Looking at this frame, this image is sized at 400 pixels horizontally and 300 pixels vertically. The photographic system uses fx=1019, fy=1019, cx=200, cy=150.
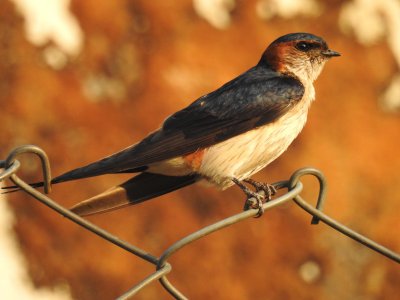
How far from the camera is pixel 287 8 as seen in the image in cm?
715

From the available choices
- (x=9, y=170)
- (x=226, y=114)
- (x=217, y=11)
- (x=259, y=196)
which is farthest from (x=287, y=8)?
(x=9, y=170)

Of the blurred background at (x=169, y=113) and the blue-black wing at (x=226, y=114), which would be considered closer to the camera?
the blue-black wing at (x=226, y=114)

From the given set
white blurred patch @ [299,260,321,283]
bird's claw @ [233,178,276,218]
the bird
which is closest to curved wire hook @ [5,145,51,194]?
bird's claw @ [233,178,276,218]

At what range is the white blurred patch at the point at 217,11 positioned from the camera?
6.82 metres

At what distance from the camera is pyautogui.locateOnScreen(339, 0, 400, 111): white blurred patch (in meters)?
7.10

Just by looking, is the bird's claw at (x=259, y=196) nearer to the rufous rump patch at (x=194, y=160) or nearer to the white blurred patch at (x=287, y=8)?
the rufous rump patch at (x=194, y=160)

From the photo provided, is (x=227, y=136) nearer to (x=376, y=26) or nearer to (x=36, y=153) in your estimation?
(x=36, y=153)

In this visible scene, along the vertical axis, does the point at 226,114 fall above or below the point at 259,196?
above

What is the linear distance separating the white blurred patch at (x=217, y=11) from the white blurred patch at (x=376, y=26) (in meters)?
0.84

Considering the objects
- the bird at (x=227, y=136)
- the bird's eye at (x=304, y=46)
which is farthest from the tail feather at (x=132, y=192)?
the bird's eye at (x=304, y=46)

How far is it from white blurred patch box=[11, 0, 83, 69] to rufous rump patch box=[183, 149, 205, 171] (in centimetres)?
293

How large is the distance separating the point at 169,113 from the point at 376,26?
5.52ft

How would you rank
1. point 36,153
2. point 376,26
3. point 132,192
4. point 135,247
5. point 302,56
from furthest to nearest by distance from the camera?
point 376,26 < point 302,56 < point 132,192 < point 135,247 < point 36,153

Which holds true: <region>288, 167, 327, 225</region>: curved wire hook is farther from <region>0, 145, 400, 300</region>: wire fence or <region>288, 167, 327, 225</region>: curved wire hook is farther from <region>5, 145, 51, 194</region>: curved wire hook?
<region>5, 145, 51, 194</region>: curved wire hook
